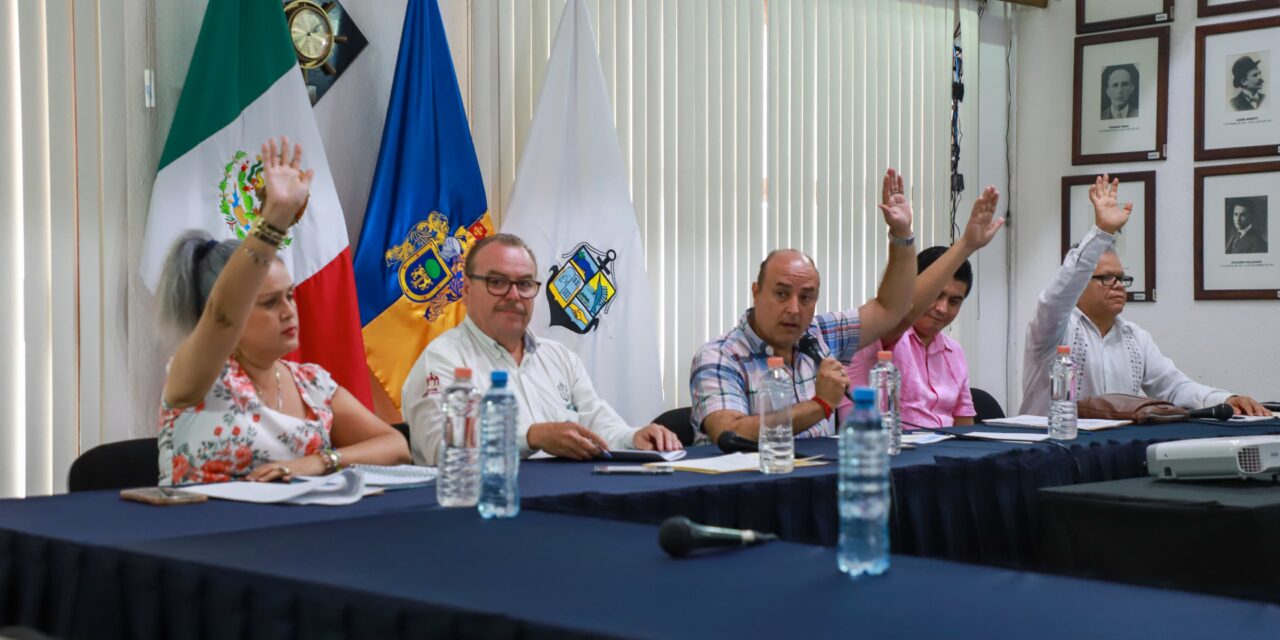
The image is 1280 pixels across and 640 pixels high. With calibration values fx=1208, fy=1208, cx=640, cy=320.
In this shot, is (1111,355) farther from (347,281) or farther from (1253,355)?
(347,281)

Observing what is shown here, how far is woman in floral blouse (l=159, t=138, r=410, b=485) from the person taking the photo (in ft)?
7.66

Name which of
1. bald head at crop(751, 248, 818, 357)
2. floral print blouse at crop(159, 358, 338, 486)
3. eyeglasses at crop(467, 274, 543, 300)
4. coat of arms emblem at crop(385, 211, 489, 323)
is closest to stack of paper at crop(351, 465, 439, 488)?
floral print blouse at crop(159, 358, 338, 486)

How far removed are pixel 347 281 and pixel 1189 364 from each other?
395cm

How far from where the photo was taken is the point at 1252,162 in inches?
214

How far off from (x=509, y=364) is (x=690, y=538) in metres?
1.90

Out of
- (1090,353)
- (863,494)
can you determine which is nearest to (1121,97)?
(1090,353)

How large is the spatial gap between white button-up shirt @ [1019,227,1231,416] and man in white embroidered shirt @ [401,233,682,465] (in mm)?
1774

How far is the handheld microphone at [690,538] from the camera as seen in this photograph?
1.51 metres

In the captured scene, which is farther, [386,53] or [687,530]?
[386,53]

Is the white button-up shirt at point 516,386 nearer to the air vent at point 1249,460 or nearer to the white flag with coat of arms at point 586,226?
the white flag with coat of arms at point 586,226

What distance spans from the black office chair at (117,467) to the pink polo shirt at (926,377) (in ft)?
7.48

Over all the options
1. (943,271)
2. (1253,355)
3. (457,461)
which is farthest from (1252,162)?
(457,461)

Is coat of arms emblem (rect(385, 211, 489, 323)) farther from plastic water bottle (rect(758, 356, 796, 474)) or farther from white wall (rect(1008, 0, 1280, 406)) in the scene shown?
white wall (rect(1008, 0, 1280, 406))

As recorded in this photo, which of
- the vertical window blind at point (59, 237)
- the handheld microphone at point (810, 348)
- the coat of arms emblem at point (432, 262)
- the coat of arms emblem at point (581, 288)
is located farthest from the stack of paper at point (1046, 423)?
the vertical window blind at point (59, 237)
